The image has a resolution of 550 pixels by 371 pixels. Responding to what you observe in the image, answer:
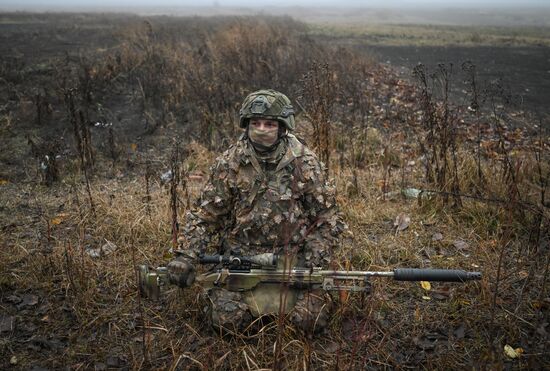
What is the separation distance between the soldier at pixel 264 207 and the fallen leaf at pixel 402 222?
1378 millimetres

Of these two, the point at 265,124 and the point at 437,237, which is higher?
the point at 265,124

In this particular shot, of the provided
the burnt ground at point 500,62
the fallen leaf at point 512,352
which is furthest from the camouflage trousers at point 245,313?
the burnt ground at point 500,62

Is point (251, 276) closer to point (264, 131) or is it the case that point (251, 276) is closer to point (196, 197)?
point (264, 131)

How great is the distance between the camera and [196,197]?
4859mm

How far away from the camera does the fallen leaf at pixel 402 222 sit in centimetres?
432

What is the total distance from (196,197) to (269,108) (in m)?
2.21

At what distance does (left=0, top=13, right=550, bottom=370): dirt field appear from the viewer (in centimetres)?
287

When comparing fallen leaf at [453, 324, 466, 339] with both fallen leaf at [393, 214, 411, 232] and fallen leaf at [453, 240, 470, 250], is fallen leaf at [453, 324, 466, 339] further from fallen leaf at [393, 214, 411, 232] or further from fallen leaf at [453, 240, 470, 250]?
fallen leaf at [393, 214, 411, 232]

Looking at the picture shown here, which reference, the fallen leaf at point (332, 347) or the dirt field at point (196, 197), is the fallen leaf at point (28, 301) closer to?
the dirt field at point (196, 197)

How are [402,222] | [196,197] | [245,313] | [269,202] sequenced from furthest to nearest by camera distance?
1. [196,197]
2. [402,222]
3. [269,202]
4. [245,313]

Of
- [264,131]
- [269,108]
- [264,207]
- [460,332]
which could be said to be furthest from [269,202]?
[460,332]

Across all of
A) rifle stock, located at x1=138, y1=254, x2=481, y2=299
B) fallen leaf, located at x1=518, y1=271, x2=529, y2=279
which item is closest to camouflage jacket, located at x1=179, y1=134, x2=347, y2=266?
rifle stock, located at x1=138, y1=254, x2=481, y2=299

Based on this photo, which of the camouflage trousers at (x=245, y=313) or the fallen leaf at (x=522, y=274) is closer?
the camouflage trousers at (x=245, y=313)

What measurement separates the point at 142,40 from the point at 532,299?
1265cm
